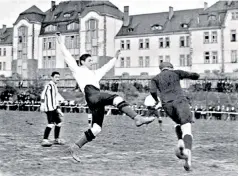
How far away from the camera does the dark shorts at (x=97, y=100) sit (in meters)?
5.02

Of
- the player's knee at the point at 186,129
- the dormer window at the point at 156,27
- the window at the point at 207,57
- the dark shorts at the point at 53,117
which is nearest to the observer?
the player's knee at the point at 186,129

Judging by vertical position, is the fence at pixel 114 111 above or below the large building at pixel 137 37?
below

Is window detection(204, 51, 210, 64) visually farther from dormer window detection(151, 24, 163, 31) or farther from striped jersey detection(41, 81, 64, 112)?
striped jersey detection(41, 81, 64, 112)

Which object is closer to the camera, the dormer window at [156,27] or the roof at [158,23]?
the roof at [158,23]

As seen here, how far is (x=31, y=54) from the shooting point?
2647 centimetres

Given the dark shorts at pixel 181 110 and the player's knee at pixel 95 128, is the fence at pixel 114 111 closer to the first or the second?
the player's knee at pixel 95 128

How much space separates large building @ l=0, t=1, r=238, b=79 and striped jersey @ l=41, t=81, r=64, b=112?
16.3m

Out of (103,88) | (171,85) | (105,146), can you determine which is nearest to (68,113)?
(103,88)

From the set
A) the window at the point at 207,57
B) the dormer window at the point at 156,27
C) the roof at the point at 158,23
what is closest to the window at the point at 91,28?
the roof at the point at 158,23

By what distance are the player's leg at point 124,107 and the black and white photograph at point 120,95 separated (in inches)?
0.5

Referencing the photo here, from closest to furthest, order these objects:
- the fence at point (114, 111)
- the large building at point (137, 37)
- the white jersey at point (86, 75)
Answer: the white jersey at point (86, 75) → the fence at point (114, 111) → the large building at point (137, 37)

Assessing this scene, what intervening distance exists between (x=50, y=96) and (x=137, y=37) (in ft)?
92.5

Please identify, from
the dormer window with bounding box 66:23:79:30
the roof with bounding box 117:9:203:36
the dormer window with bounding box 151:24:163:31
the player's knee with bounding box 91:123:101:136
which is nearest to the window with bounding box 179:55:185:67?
the roof with bounding box 117:9:203:36

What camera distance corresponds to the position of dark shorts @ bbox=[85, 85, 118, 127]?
16.5 feet
